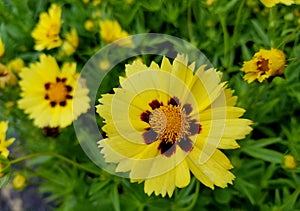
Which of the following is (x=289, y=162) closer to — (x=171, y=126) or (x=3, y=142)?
(x=171, y=126)

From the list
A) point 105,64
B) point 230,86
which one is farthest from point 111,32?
point 230,86

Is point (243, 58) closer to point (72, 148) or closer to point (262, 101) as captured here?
point (262, 101)

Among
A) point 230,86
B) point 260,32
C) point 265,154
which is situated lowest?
point 265,154

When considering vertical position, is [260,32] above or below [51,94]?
above

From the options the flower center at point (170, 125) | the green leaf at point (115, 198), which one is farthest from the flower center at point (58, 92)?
the flower center at point (170, 125)

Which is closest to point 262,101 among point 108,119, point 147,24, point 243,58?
point 243,58

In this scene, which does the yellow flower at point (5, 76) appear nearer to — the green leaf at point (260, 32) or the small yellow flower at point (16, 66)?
the small yellow flower at point (16, 66)

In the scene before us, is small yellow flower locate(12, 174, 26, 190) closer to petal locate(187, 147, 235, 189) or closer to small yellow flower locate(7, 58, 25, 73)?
small yellow flower locate(7, 58, 25, 73)
